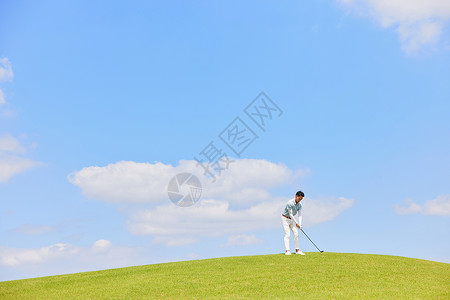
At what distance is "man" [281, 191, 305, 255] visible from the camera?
67.7 ft

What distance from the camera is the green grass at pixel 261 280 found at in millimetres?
15523

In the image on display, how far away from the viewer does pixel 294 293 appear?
1529cm

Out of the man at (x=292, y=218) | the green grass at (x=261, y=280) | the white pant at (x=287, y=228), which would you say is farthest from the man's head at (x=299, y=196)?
the green grass at (x=261, y=280)

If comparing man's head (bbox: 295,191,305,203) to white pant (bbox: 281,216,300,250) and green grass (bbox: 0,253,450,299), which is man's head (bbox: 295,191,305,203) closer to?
white pant (bbox: 281,216,300,250)

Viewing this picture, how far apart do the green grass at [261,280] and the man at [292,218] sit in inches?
32.1

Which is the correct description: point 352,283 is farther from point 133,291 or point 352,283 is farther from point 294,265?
point 133,291

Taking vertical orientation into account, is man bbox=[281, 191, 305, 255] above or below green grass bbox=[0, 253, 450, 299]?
above

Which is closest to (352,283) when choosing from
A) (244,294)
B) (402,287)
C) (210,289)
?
(402,287)

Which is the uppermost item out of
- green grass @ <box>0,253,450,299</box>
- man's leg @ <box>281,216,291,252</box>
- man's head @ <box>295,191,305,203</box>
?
man's head @ <box>295,191,305,203</box>

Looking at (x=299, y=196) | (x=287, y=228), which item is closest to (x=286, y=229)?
(x=287, y=228)

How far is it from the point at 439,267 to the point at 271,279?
9.92 m

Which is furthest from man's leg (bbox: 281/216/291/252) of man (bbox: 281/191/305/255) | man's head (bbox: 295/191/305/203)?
man's head (bbox: 295/191/305/203)

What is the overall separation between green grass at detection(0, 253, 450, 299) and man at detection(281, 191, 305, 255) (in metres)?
0.82

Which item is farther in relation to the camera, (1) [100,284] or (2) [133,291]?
(1) [100,284]
